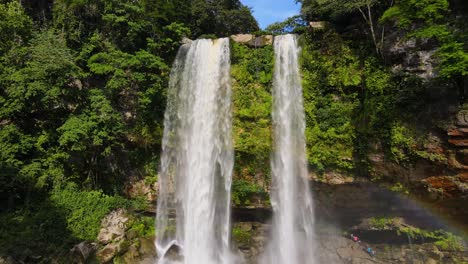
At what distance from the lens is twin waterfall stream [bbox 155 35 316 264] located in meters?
12.9

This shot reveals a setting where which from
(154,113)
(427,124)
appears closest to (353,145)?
(427,124)

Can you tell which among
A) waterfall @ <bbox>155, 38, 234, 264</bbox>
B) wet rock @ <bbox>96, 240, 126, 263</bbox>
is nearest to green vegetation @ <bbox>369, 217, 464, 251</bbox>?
waterfall @ <bbox>155, 38, 234, 264</bbox>

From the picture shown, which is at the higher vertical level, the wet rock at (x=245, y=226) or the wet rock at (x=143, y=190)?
the wet rock at (x=143, y=190)

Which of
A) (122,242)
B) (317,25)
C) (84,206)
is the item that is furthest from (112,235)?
(317,25)

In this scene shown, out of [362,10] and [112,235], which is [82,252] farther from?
[362,10]

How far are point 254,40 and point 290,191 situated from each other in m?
7.67

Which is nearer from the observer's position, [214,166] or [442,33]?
[442,33]

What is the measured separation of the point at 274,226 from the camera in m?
13.1

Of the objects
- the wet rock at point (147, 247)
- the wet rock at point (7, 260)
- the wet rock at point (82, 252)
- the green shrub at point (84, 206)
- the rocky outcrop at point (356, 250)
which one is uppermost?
the green shrub at point (84, 206)

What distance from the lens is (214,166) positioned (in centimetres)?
1339

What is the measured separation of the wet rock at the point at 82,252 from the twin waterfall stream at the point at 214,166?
2701mm

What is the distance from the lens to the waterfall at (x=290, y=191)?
12789 mm

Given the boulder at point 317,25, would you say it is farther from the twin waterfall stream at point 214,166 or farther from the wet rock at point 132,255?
the wet rock at point 132,255

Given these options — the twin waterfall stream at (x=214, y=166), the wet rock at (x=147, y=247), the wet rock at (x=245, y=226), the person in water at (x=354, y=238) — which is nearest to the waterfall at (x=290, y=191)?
the twin waterfall stream at (x=214, y=166)
